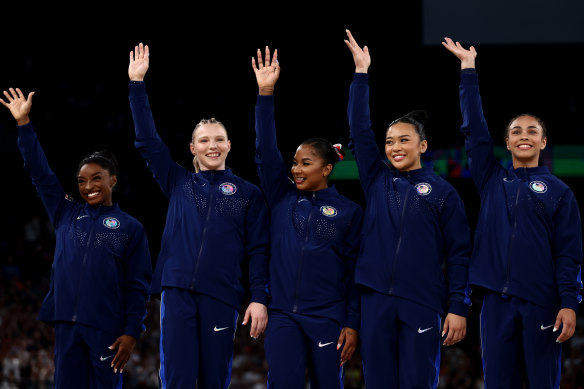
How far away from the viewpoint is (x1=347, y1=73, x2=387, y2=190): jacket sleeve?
4.11 m

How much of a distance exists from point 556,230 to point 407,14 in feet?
22.6

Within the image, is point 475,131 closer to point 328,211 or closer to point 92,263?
point 328,211

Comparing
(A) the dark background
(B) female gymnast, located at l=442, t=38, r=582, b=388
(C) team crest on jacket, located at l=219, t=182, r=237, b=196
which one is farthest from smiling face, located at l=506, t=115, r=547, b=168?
(A) the dark background

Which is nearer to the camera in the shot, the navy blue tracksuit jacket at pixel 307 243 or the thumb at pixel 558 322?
the thumb at pixel 558 322

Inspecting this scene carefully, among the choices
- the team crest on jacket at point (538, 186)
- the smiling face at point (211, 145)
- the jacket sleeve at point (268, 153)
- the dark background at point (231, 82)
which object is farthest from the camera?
the dark background at point (231, 82)

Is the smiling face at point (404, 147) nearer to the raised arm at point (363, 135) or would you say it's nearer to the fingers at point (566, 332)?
the raised arm at point (363, 135)

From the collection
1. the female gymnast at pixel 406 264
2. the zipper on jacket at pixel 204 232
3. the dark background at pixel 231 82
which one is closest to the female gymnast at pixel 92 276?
the zipper on jacket at pixel 204 232

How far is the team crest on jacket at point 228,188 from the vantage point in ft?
13.7

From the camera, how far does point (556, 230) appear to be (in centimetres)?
384

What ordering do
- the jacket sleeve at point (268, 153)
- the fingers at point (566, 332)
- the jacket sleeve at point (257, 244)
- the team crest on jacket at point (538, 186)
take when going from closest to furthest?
the fingers at point (566, 332), the team crest on jacket at point (538, 186), the jacket sleeve at point (257, 244), the jacket sleeve at point (268, 153)

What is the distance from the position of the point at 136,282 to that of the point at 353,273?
1.24m

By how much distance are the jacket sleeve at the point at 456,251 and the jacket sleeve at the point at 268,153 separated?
2.92 feet

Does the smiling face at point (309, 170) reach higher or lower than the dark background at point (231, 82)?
lower

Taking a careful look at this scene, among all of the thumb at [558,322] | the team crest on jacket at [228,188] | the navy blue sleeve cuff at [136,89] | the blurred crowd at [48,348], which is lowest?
the blurred crowd at [48,348]
